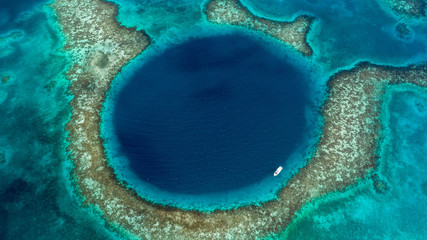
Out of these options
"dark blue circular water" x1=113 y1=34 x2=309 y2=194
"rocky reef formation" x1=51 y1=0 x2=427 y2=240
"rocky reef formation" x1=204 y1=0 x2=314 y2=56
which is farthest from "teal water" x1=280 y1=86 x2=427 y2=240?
"rocky reef formation" x1=204 y1=0 x2=314 y2=56

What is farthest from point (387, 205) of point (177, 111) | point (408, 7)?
point (408, 7)

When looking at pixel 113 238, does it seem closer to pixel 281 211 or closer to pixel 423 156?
pixel 281 211

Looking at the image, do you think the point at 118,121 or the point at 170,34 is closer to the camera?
the point at 118,121

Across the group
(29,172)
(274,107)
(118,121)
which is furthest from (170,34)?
(29,172)

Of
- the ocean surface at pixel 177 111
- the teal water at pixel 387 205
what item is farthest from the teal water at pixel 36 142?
the teal water at pixel 387 205

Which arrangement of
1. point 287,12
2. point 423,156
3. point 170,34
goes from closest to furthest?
1. point 423,156
2. point 170,34
3. point 287,12

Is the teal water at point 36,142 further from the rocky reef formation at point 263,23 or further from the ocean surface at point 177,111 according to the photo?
the rocky reef formation at point 263,23

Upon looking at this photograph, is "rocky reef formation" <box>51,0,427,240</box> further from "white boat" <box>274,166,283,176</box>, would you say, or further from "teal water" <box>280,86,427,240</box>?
"white boat" <box>274,166,283,176</box>
